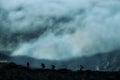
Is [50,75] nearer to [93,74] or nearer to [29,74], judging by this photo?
[29,74]

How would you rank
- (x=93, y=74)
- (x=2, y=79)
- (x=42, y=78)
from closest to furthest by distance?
(x=2, y=79), (x=42, y=78), (x=93, y=74)

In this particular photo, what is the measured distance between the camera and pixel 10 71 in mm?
117688

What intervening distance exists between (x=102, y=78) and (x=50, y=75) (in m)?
17.4

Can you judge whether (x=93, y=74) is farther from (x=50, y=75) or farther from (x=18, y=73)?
(x=18, y=73)

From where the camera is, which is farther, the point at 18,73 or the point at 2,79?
the point at 18,73

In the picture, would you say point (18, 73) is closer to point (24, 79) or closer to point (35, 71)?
point (24, 79)

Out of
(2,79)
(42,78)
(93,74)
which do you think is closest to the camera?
(2,79)

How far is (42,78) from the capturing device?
376 feet

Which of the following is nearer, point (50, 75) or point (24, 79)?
point (24, 79)

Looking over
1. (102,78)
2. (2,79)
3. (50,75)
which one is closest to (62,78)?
(50,75)

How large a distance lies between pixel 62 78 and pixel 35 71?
610 inches

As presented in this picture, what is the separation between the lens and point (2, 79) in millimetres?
106688

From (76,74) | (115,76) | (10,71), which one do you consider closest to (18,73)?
(10,71)

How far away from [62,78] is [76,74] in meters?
8.90
